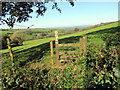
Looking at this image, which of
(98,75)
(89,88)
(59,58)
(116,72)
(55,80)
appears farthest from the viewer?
(59,58)

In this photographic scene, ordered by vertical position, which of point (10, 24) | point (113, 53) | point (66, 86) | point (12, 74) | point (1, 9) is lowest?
point (66, 86)

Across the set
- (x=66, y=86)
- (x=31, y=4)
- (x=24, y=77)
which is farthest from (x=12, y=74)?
(x=31, y=4)

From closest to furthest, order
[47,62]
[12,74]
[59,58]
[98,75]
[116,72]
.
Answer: [12,74]
[116,72]
[98,75]
[59,58]
[47,62]

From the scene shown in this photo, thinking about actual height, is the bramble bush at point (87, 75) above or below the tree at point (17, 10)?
below

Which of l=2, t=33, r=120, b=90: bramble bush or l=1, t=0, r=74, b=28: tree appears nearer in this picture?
l=2, t=33, r=120, b=90: bramble bush

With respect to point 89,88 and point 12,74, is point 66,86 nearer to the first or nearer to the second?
point 89,88

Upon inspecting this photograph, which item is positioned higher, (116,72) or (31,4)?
(31,4)

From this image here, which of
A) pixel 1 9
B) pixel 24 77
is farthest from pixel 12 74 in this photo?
pixel 1 9

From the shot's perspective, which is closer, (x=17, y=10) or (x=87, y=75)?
(x=87, y=75)

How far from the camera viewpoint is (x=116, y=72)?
3.79 meters

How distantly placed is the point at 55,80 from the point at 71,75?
0.83 metres

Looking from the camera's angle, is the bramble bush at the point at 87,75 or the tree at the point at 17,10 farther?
the tree at the point at 17,10

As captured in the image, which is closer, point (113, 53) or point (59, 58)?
point (113, 53)

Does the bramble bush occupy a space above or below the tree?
below
